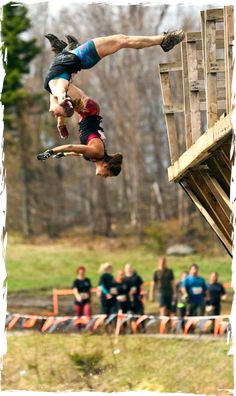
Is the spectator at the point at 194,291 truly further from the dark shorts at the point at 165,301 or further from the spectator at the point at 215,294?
the dark shorts at the point at 165,301

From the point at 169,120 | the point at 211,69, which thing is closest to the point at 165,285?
the point at 169,120

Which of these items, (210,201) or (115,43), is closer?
(115,43)

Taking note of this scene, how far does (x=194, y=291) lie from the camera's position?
18000 millimetres

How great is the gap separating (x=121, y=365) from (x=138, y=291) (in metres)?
3.30

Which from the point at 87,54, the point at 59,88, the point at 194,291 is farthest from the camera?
the point at 194,291

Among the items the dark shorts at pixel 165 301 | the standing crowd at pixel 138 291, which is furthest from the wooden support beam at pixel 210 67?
the dark shorts at pixel 165 301

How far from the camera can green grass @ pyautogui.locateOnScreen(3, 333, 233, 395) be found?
14.2 metres

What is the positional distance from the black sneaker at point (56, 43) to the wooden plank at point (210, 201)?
2.39 m

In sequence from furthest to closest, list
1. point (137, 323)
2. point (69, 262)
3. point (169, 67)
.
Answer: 1. point (69, 262)
2. point (137, 323)
3. point (169, 67)

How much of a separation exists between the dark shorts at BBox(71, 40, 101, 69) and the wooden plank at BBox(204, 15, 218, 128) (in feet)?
3.67

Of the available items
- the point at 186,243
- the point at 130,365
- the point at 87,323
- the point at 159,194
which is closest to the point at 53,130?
the point at 159,194

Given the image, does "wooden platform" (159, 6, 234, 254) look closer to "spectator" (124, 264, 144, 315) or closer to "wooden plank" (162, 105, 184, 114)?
"wooden plank" (162, 105, 184, 114)

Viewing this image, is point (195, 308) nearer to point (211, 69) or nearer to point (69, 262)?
point (211, 69)

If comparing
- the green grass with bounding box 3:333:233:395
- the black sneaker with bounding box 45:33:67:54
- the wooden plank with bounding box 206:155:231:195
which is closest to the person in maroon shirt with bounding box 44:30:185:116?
the black sneaker with bounding box 45:33:67:54
